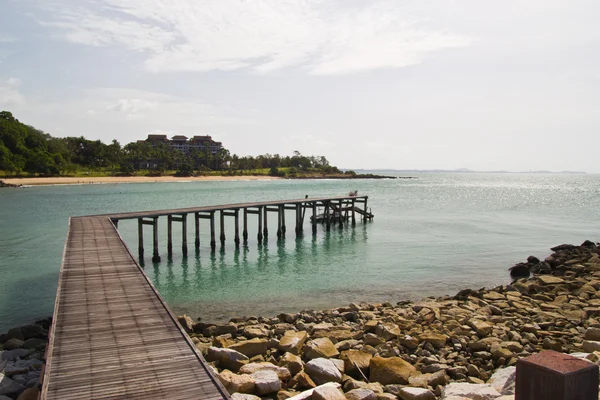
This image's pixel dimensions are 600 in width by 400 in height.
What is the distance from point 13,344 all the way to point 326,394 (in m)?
8.15

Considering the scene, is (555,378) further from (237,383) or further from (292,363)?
(292,363)

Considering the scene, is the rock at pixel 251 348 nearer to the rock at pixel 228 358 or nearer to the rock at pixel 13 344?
the rock at pixel 228 358

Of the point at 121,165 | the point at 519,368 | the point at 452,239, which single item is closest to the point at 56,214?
the point at 452,239

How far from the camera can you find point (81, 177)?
337 feet

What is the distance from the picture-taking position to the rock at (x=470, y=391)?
21.2ft

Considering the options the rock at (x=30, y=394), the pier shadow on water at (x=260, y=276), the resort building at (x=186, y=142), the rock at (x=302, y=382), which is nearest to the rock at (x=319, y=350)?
the rock at (x=302, y=382)

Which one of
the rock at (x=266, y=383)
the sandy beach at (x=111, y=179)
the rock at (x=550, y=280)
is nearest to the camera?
the rock at (x=266, y=383)

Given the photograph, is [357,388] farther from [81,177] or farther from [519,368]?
[81,177]

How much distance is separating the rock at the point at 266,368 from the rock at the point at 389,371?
58.3 inches

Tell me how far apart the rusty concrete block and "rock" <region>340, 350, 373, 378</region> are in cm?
534

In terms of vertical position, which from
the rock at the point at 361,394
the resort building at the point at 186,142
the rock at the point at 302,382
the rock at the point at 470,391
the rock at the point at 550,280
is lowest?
the rock at the point at 550,280

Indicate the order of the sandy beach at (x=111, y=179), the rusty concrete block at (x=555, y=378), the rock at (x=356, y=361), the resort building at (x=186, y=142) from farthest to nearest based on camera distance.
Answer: the resort building at (x=186, y=142), the sandy beach at (x=111, y=179), the rock at (x=356, y=361), the rusty concrete block at (x=555, y=378)

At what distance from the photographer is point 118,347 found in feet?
22.1

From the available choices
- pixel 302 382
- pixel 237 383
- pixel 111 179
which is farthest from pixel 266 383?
pixel 111 179
